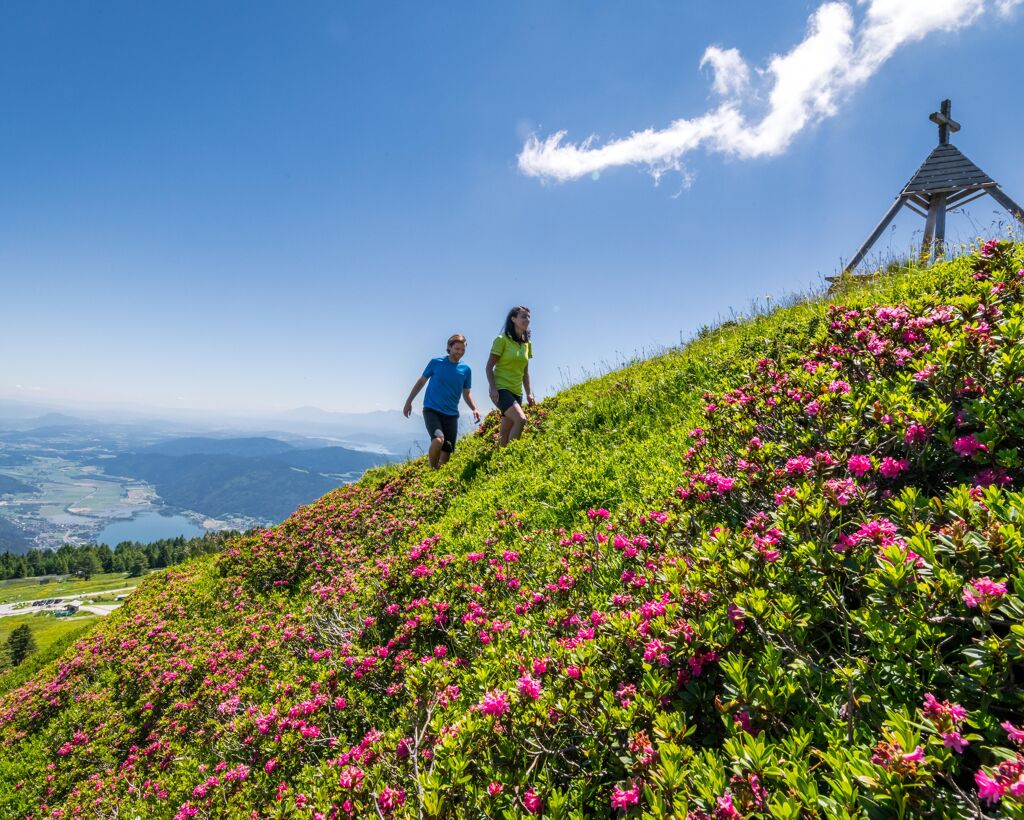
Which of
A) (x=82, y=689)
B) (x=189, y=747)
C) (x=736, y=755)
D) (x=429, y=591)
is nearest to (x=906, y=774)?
(x=736, y=755)

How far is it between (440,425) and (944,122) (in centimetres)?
1484

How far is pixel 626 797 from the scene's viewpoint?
193 centimetres

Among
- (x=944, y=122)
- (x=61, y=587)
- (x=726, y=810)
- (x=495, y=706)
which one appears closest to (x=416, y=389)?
(x=495, y=706)

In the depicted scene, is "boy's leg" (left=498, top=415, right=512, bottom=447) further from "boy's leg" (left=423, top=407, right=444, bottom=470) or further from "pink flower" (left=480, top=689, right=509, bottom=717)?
"pink flower" (left=480, top=689, right=509, bottom=717)

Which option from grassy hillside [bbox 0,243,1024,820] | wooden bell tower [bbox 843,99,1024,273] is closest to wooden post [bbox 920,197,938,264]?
wooden bell tower [bbox 843,99,1024,273]

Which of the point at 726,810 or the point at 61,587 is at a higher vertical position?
the point at 726,810

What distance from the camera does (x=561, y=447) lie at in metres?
8.90

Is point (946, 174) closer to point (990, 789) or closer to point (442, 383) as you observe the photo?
point (442, 383)

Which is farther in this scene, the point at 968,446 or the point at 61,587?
the point at 61,587

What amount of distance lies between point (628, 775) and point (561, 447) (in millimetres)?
6722

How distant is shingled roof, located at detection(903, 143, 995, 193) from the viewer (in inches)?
447

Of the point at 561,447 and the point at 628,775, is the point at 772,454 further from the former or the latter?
the point at 561,447

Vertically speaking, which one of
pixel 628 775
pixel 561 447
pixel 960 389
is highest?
pixel 960 389

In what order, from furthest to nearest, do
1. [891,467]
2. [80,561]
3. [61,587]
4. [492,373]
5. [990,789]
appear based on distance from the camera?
[80,561] → [61,587] → [492,373] → [891,467] → [990,789]
